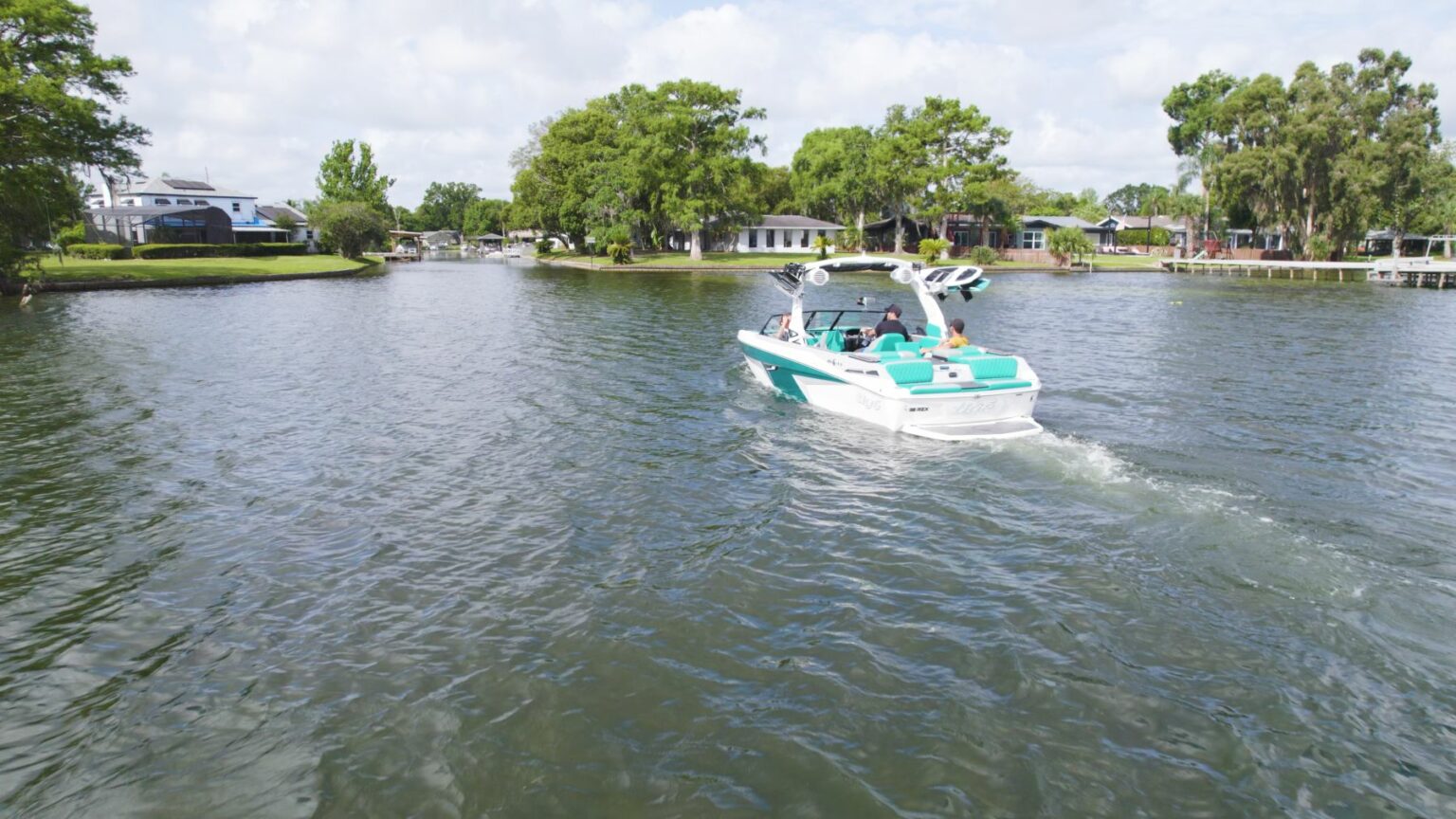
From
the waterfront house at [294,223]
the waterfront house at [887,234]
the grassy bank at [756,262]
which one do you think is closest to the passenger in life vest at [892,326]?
the grassy bank at [756,262]

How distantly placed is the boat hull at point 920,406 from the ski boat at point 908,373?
0.02m

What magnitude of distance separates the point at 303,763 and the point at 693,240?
72471mm

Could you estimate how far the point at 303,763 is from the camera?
19.4ft

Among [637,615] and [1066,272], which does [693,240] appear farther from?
[637,615]

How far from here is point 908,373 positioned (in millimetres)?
13992

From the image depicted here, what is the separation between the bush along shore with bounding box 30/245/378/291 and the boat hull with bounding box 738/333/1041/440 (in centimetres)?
4439

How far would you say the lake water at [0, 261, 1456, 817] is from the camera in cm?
575

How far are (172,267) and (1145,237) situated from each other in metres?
105

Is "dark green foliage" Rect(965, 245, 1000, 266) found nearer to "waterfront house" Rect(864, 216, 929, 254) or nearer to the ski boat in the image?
"waterfront house" Rect(864, 216, 929, 254)

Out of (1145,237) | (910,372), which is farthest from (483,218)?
(910,372)

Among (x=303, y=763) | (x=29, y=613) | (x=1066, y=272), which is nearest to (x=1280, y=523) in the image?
(x=303, y=763)

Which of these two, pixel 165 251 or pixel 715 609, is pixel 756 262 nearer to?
pixel 165 251

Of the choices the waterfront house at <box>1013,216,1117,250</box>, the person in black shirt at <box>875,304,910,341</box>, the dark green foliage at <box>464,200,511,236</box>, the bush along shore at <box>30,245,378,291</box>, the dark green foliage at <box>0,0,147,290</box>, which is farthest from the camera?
the dark green foliage at <box>464,200,511,236</box>

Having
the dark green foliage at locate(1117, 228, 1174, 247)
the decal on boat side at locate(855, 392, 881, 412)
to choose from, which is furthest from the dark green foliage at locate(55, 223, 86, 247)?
the dark green foliage at locate(1117, 228, 1174, 247)
